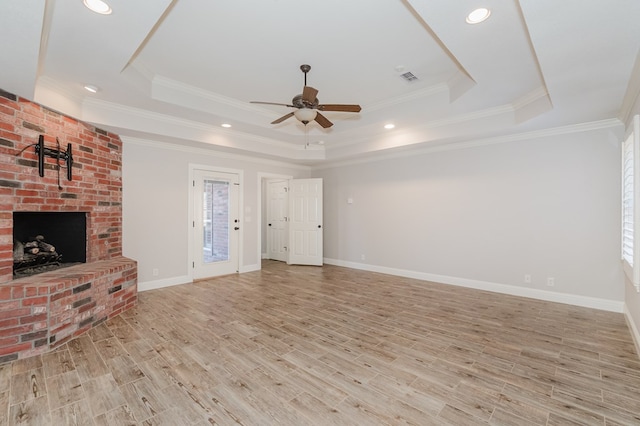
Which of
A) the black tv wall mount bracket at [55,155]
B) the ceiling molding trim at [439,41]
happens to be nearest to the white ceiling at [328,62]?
the ceiling molding trim at [439,41]

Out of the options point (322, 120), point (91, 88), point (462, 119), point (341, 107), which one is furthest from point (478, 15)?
point (91, 88)

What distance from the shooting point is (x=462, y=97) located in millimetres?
3729

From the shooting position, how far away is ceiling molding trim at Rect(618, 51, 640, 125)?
251 cm

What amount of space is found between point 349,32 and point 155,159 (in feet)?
12.9

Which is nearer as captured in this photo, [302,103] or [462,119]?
[302,103]

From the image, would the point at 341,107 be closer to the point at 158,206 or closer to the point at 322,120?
the point at 322,120

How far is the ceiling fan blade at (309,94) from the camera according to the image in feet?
9.85

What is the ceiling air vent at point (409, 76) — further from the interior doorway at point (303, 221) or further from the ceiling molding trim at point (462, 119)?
the interior doorway at point (303, 221)

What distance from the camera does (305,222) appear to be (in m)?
7.15

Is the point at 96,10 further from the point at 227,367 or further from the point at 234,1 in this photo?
the point at 227,367

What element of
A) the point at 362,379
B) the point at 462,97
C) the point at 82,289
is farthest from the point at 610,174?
the point at 82,289

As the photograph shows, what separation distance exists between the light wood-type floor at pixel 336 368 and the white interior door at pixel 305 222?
9.56ft

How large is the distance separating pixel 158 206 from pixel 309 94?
357cm

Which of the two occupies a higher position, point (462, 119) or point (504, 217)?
point (462, 119)
